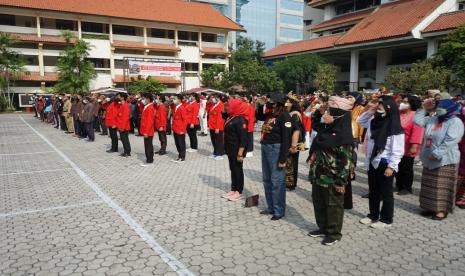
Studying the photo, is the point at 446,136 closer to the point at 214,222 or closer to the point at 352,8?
the point at 214,222

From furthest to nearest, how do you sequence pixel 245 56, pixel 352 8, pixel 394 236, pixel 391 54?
pixel 245 56, pixel 352 8, pixel 391 54, pixel 394 236

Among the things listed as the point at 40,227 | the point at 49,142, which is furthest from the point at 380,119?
the point at 49,142

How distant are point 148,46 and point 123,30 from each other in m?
3.41

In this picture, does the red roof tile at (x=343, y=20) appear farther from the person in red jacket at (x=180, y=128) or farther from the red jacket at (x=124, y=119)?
the red jacket at (x=124, y=119)

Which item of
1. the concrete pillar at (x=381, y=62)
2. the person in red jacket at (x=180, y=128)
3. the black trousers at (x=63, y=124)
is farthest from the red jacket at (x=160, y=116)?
the concrete pillar at (x=381, y=62)

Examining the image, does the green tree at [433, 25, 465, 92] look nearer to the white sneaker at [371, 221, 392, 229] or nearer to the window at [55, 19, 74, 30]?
the white sneaker at [371, 221, 392, 229]

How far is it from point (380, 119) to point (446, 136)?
1.12 meters

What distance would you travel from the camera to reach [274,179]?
4984 mm

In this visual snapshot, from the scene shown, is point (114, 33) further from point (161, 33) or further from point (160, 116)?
point (160, 116)

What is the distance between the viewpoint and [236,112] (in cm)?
612

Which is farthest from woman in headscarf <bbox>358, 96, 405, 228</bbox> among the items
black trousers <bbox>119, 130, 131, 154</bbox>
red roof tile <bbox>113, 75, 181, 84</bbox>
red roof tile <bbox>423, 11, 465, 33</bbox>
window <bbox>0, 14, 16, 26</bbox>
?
window <bbox>0, 14, 16, 26</bbox>

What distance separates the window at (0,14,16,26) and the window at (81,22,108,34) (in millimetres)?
6273

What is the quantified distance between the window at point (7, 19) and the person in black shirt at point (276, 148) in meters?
38.7

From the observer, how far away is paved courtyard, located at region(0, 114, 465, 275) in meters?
3.84
